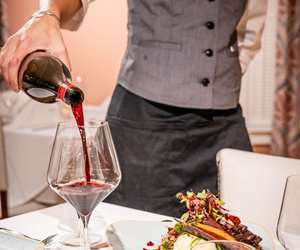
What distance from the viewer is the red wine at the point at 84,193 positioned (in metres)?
0.88

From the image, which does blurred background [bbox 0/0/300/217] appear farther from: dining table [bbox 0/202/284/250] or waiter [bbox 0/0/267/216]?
dining table [bbox 0/202/284/250]

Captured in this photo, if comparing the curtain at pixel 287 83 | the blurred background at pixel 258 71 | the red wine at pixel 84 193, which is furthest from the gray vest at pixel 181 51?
the curtain at pixel 287 83

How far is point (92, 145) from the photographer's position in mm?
903

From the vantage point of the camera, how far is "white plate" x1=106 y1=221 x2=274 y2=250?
92cm

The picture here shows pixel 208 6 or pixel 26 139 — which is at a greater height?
pixel 208 6

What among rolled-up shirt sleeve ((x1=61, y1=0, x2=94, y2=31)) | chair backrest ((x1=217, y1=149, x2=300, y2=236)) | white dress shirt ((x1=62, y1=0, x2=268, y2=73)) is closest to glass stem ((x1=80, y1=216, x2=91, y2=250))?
chair backrest ((x1=217, y1=149, x2=300, y2=236))

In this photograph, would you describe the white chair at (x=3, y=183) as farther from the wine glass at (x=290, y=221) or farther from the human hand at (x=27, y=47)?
the wine glass at (x=290, y=221)

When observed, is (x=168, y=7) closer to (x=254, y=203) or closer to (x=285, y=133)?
(x=254, y=203)

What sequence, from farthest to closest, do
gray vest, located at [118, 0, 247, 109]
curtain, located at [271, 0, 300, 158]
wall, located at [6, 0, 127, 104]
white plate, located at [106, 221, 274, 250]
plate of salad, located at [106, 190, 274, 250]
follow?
wall, located at [6, 0, 127, 104] < curtain, located at [271, 0, 300, 158] < gray vest, located at [118, 0, 247, 109] < white plate, located at [106, 221, 274, 250] < plate of salad, located at [106, 190, 274, 250]

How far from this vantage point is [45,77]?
102 centimetres

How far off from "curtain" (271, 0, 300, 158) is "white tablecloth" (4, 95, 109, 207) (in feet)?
4.34

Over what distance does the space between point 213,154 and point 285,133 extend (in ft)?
6.51

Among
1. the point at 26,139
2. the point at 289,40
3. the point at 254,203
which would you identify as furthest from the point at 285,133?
the point at 254,203

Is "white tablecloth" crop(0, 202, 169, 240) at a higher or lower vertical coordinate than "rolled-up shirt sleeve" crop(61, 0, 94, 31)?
lower
